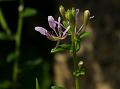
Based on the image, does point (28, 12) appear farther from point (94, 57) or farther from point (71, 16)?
point (71, 16)

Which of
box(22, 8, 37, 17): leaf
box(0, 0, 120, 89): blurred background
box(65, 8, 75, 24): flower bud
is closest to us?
box(65, 8, 75, 24): flower bud

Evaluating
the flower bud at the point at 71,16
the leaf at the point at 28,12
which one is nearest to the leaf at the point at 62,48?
the flower bud at the point at 71,16

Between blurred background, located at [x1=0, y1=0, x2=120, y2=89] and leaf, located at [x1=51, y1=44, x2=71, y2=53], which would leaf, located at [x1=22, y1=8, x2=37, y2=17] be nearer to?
blurred background, located at [x1=0, y1=0, x2=120, y2=89]

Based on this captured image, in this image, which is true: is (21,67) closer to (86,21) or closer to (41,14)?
(86,21)

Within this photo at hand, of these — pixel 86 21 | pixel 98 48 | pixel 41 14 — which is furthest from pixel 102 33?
pixel 86 21

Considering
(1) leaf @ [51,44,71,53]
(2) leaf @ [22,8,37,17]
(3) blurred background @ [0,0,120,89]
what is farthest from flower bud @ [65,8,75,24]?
(3) blurred background @ [0,0,120,89]

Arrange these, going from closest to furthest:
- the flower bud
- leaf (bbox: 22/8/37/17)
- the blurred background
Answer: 1. the flower bud
2. leaf (bbox: 22/8/37/17)
3. the blurred background

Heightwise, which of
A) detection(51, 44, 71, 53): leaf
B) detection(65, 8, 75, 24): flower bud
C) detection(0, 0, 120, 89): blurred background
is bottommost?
detection(51, 44, 71, 53): leaf

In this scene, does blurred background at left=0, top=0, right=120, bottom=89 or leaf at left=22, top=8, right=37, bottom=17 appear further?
blurred background at left=0, top=0, right=120, bottom=89

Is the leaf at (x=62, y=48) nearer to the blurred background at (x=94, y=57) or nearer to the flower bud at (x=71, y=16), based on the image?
the flower bud at (x=71, y=16)

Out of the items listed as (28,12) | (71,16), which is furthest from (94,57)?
(71,16)

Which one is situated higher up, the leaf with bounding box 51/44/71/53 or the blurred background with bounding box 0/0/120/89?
the blurred background with bounding box 0/0/120/89
